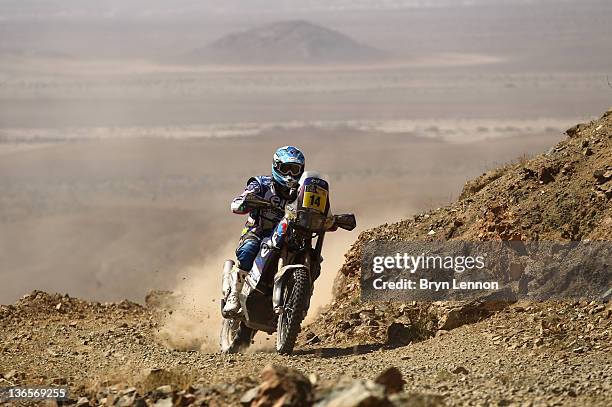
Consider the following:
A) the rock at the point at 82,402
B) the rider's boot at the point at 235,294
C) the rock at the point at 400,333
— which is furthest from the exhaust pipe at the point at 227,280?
the rock at the point at 82,402

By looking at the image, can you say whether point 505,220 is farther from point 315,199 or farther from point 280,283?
point 280,283

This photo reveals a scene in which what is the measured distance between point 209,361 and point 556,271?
403cm

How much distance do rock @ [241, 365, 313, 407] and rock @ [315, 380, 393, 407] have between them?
154mm

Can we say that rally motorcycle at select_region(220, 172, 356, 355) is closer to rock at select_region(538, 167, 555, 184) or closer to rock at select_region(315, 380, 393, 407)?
rock at select_region(538, 167, 555, 184)

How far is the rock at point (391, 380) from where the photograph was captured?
9414mm

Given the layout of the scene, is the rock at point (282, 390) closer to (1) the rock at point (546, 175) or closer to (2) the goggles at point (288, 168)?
(2) the goggles at point (288, 168)

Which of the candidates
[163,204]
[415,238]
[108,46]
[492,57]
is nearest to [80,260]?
[163,204]

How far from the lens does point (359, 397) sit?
27.7ft

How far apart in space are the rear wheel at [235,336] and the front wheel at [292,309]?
52.9 inches

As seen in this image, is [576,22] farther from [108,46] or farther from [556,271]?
[556,271]

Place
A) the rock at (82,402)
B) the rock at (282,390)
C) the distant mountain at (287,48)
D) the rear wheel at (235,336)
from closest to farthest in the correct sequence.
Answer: the rock at (282,390) → the rock at (82,402) → the rear wheel at (235,336) → the distant mountain at (287,48)

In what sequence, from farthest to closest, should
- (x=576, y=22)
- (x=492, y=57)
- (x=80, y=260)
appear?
(x=576, y=22) → (x=492, y=57) → (x=80, y=260)

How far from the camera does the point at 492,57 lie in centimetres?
16138

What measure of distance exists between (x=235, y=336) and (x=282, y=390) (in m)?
6.42
